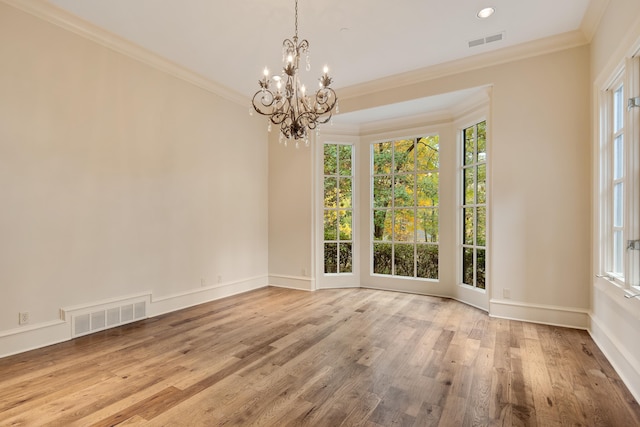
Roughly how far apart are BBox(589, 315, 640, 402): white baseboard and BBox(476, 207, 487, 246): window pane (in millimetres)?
1372

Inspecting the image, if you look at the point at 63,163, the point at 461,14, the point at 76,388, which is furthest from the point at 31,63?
the point at 461,14

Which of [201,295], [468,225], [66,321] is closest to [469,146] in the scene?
[468,225]

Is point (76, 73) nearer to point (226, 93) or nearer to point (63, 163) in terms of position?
point (63, 163)

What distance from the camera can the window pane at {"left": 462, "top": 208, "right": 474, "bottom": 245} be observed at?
14.8 feet

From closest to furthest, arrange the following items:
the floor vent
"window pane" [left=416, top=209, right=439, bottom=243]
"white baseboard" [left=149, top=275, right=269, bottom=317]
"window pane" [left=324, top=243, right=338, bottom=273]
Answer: the floor vent < "white baseboard" [left=149, top=275, right=269, bottom=317] < "window pane" [left=416, top=209, right=439, bottom=243] < "window pane" [left=324, top=243, right=338, bottom=273]

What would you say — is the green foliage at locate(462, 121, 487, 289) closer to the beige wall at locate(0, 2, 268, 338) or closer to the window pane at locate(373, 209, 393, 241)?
the window pane at locate(373, 209, 393, 241)

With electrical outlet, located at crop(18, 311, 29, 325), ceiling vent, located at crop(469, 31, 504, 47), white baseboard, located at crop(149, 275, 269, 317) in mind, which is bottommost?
white baseboard, located at crop(149, 275, 269, 317)

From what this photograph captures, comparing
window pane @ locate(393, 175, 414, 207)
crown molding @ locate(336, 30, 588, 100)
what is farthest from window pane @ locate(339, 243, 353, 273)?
crown molding @ locate(336, 30, 588, 100)

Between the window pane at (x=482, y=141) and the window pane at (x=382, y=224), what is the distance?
1604mm

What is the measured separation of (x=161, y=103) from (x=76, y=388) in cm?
318

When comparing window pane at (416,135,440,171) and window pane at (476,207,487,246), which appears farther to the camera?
window pane at (416,135,440,171)

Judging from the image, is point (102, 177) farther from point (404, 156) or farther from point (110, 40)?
point (404, 156)

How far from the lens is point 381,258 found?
543cm

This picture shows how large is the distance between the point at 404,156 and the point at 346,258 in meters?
1.97
